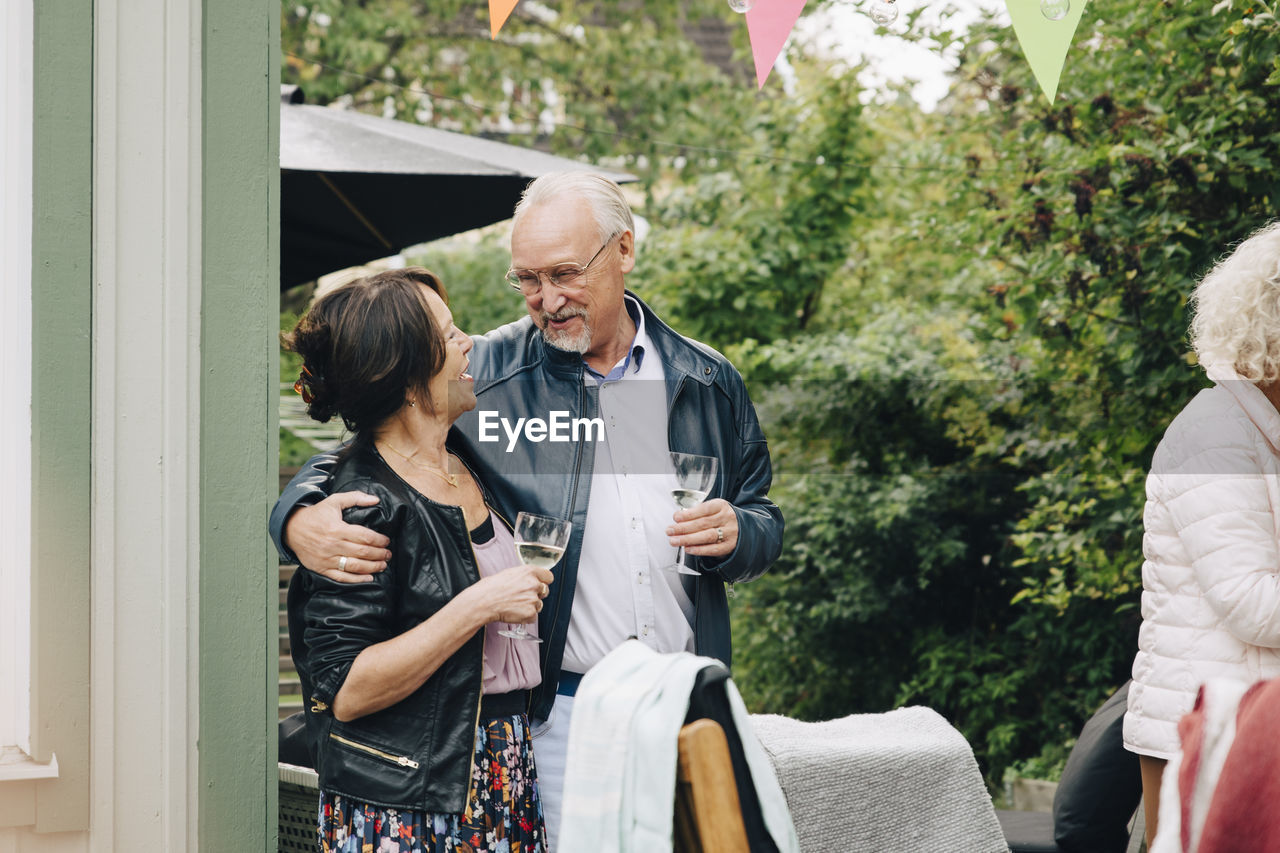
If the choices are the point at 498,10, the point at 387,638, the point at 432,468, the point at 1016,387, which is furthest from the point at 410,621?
the point at 1016,387

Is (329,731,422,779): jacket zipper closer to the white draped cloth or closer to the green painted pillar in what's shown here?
the white draped cloth

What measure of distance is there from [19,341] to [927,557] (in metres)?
4.15

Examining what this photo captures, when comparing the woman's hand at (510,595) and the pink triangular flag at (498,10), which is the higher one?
the pink triangular flag at (498,10)

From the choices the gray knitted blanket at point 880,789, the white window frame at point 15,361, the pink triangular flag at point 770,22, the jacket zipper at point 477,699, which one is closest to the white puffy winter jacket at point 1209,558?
the gray knitted blanket at point 880,789

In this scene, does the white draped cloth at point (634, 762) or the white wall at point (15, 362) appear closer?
the white draped cloth at point (634, 762)

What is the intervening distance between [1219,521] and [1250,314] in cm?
37

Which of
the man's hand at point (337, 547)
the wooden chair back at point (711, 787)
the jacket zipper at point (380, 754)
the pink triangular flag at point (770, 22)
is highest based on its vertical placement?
the pink triangular flag at point (770, 22)

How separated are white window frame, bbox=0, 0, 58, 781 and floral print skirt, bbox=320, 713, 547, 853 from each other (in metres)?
0.64

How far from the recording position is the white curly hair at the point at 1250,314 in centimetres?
213

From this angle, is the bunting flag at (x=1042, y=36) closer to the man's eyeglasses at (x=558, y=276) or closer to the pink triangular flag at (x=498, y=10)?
the man's eyeglasses at (x=558, y=276)

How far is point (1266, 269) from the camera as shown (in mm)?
2135

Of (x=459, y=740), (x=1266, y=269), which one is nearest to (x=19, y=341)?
(x=459, y=740)

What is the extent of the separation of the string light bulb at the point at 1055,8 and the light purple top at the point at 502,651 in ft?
4.02

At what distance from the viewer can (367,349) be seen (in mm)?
1872
